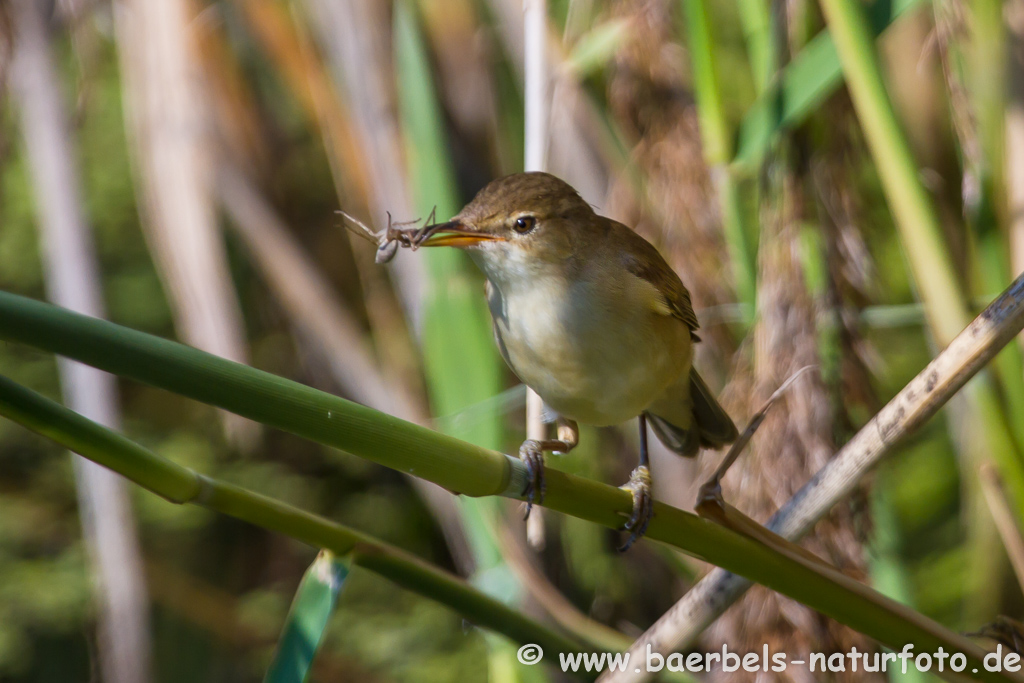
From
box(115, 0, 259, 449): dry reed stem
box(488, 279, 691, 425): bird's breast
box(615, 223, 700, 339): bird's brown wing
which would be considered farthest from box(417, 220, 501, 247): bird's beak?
box(115, 0, 259, 449): dry reed stem

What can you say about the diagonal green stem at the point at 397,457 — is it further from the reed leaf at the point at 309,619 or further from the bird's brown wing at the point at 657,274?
the bird's brown wing at the point at 657,274

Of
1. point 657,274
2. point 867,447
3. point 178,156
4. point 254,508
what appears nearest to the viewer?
point 254,508

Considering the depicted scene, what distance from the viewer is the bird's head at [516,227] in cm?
147

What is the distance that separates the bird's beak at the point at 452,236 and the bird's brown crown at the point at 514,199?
0.10ft

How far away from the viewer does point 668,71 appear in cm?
202

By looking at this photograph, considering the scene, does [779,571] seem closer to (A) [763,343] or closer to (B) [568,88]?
(A) [763,343]

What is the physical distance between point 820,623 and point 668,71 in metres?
1.21

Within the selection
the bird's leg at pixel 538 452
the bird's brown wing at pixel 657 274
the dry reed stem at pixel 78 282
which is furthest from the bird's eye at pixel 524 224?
the dry reed stem at pixel 78 282

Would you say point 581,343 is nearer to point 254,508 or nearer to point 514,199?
point 514,199

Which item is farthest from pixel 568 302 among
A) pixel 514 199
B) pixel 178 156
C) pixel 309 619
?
pixel 178 156

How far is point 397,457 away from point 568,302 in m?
0.78

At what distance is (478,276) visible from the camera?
78.6 inches

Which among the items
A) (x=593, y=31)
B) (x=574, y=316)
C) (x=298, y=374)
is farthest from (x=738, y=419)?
(x=298, y=374)

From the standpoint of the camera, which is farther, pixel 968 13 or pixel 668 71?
pixel 668 71
